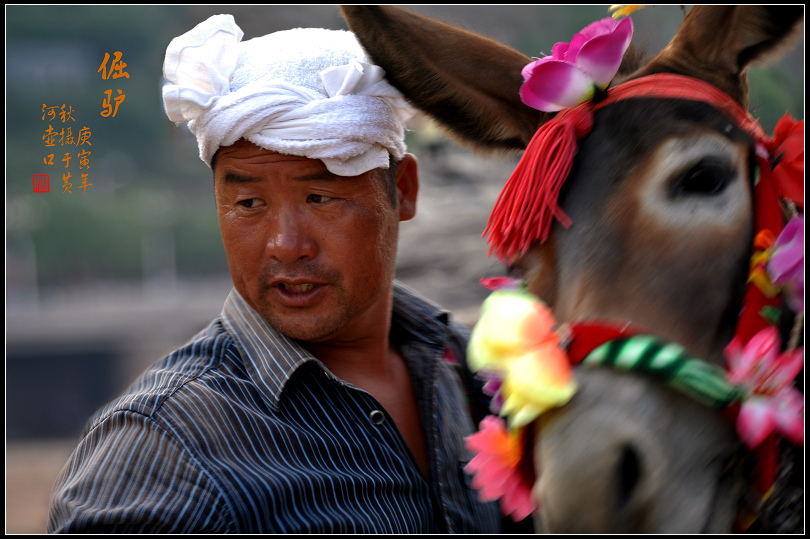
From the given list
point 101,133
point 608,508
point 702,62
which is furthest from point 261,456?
point 101,133

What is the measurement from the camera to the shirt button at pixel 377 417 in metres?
1.86

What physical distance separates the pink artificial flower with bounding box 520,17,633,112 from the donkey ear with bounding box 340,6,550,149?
0.19m

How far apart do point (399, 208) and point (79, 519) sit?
48.8 inches

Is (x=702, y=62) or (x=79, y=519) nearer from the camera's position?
(x=79, y=519)

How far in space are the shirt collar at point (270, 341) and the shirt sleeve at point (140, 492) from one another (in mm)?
284

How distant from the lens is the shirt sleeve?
149 centimetres

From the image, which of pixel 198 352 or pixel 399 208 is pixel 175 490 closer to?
pixel 198 352

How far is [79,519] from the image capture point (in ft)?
4.86

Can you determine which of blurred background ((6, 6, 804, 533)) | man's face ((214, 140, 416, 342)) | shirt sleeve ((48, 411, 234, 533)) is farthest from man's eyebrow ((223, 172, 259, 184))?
shirt sleeve ((48, 411, 234, 533))

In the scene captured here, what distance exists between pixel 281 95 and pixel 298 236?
365 millimetres

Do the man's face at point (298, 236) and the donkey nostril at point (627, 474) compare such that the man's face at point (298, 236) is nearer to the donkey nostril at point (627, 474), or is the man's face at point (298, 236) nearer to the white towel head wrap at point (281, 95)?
the white towel head wrap at point (281, 95)

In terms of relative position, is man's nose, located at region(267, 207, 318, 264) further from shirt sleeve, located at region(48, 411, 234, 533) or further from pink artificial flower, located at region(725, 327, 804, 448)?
pink artificial flower, located at region(725, 327, 804, 448)

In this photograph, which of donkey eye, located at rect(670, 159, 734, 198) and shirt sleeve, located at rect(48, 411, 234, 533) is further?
shirt sleeve, located at rect(48, 411, 234, 533)

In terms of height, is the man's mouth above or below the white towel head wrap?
below
